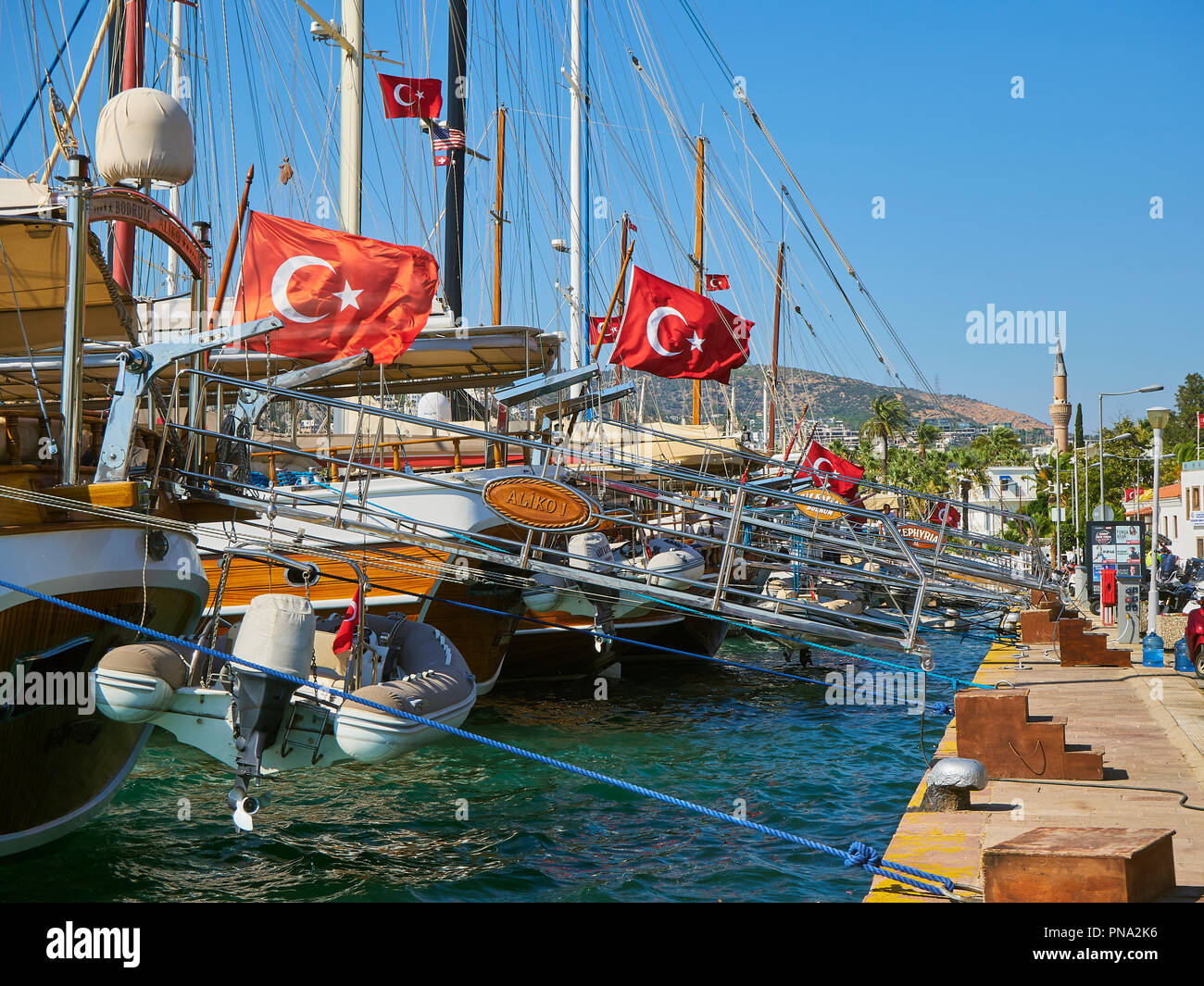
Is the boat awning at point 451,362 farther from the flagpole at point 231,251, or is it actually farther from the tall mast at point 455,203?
the tall mast at point 455,203

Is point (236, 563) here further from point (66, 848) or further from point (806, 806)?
point (806, 806)

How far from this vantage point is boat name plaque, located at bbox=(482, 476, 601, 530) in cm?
976

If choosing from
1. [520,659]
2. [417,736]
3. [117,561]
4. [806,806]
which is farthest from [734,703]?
[117,561]

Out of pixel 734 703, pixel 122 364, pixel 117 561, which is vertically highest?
pixel 122 364

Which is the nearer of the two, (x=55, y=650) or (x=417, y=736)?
(x=55, y=650)

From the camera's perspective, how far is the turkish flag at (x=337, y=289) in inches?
474

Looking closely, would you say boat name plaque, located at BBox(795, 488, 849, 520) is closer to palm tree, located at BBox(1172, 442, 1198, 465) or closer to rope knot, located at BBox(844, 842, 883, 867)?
rope knot, located at BBox(844, 842, 883, 867)

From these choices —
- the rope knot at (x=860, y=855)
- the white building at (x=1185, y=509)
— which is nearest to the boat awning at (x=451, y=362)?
the rope knot at (x=860, y=855)

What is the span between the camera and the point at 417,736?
29.0 ft

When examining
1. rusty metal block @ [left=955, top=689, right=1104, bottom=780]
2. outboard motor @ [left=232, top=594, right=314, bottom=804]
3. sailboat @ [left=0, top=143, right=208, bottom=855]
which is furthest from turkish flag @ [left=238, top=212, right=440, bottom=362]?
rusty metal block @ [left=955, top=689, right=1104, bottom=780]

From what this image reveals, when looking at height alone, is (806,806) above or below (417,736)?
below

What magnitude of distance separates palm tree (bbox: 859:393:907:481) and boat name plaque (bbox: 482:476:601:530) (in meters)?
79.7
